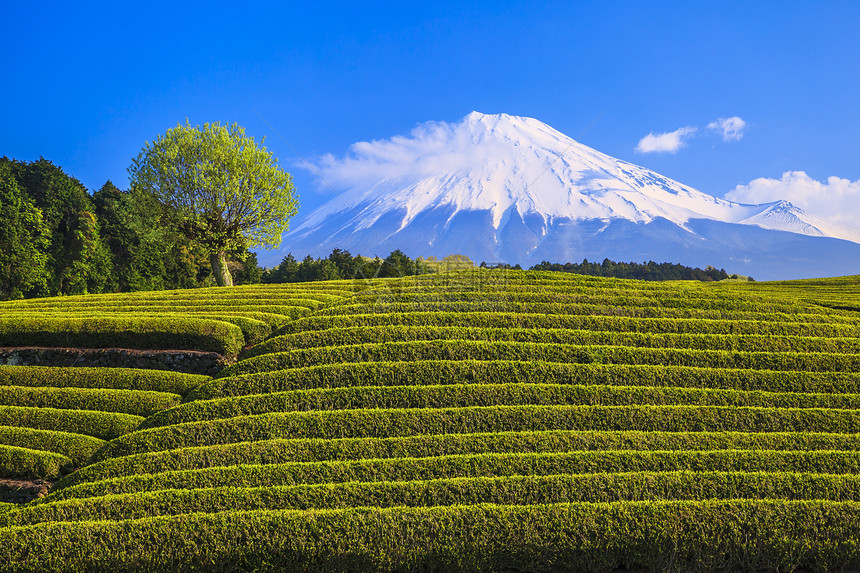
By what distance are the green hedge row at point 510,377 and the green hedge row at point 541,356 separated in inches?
15.4

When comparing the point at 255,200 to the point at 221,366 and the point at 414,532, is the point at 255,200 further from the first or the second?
the point at 414,532

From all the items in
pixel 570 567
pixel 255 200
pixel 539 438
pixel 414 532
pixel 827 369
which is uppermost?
pixel 255 200

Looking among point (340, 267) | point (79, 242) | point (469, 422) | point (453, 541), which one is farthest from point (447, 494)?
point (79, 242)

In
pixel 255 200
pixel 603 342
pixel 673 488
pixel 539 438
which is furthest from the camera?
pixel 255 200

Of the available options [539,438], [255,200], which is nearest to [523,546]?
[539,438]

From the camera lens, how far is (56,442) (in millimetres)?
10578

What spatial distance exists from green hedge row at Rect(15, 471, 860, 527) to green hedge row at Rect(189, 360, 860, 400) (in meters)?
3.28

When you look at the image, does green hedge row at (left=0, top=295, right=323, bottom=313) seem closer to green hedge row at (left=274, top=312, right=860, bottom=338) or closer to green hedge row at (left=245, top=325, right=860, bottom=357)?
green hedge row at (left=274, top=312, right=860, bottom=338)

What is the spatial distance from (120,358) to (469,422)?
448 inches

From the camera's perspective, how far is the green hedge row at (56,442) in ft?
Answer: 34.0

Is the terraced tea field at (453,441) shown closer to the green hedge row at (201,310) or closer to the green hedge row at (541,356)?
the green hedge row at (541,356)

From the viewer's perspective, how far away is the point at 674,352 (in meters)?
13.0

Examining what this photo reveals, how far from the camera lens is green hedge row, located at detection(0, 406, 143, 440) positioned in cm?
1103

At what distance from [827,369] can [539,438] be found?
897cm
